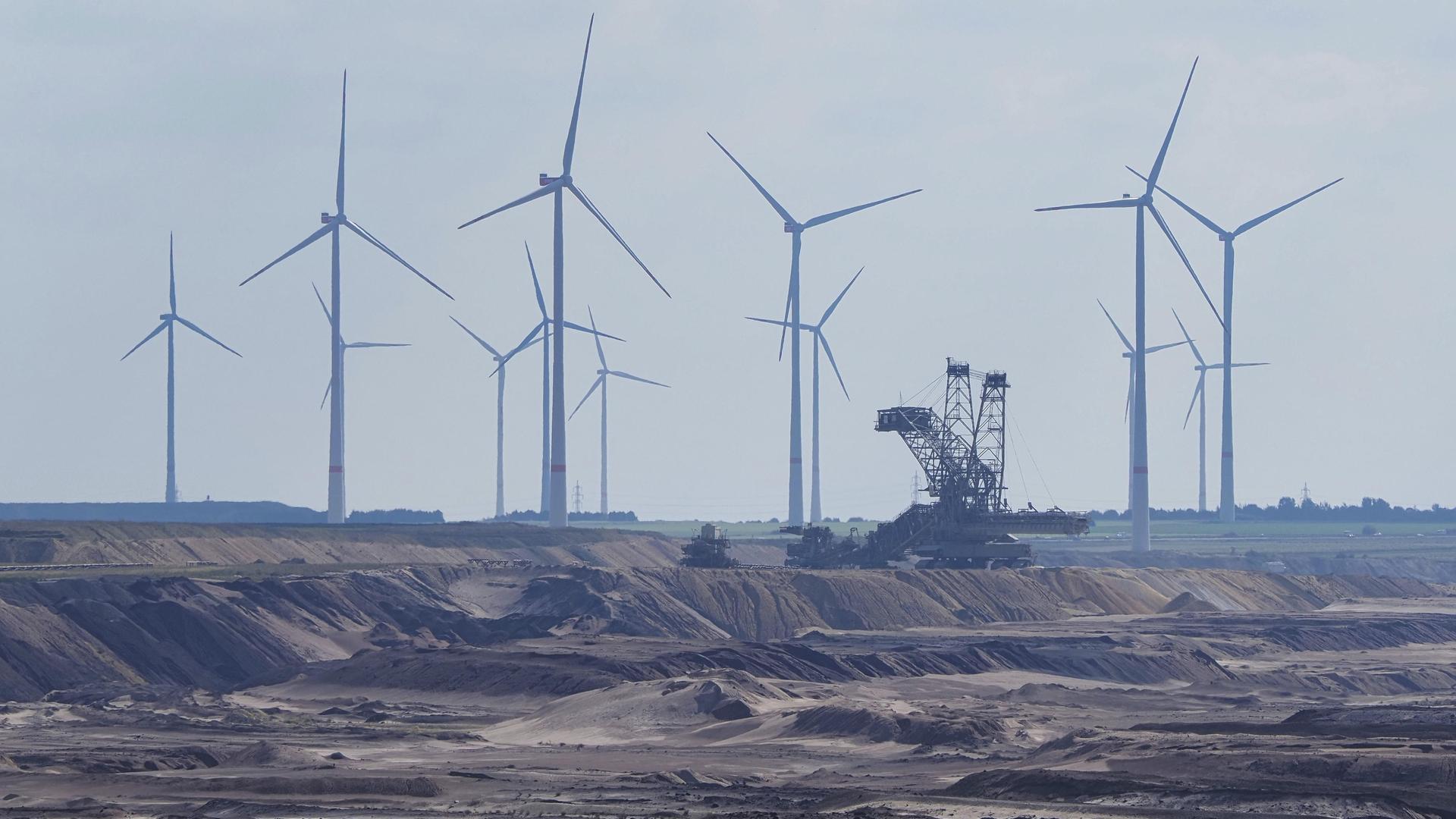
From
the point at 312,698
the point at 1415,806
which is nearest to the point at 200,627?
the point at 312,698

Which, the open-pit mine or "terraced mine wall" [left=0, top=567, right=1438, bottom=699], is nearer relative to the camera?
the open-pit mine

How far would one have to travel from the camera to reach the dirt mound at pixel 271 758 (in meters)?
63.9

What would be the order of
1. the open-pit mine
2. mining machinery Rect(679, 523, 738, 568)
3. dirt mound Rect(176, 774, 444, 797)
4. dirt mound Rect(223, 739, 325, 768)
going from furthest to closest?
mining machinery Rect(679, 523, 738, 568) < dirt mound Rect(223, 739, 325, 768) < dirt mound Rect(176, 774, 444, 797) < the open-pit mine

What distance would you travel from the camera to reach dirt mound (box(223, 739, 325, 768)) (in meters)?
63.9

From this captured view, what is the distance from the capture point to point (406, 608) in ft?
372

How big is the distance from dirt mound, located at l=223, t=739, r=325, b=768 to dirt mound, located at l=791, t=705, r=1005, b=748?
17714 millimetres

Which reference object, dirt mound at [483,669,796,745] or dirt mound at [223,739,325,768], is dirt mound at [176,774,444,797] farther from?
dirt mound at [483,669,796,745]

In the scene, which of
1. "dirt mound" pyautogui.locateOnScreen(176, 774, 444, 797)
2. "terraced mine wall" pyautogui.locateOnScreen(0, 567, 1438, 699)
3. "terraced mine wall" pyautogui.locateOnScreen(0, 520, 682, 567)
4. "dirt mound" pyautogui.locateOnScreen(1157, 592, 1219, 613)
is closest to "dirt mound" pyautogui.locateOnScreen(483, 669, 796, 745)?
"terraced mine wall" pyautogui.locateOnScreen(0, 567, 1438, 699)

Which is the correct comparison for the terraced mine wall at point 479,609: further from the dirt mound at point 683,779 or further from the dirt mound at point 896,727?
the dirt mound at point 683,779

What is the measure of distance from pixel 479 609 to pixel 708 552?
2193 cm

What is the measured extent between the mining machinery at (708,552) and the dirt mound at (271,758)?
7259 centimetres

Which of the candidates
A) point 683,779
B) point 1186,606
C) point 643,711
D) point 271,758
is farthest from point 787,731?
point 1186,606

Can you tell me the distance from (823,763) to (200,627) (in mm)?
40611

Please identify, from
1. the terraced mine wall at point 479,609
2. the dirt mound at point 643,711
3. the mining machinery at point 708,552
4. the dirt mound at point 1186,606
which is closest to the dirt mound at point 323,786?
the dirt mound at point 643,711
